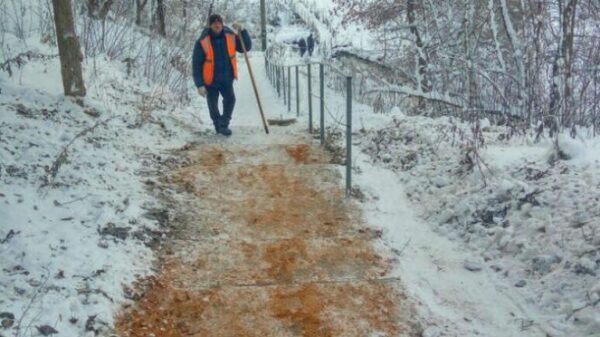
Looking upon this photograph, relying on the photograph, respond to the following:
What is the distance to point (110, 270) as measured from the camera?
3.40 meters

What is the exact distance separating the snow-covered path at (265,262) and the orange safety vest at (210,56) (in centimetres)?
155

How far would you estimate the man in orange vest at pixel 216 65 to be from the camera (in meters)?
6.97

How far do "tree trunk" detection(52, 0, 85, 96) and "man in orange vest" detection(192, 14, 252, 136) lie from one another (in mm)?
1505

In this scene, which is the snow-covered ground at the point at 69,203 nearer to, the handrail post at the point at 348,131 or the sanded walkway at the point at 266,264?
the sanded walkway at the point at 266,264

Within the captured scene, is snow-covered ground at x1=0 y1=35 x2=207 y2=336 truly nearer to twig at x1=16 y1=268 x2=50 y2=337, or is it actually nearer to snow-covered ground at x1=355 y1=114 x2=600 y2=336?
twig at x1=16 y1=268 x2=50 y2=337

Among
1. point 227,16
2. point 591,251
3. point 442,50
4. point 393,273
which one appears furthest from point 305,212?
point 227,16

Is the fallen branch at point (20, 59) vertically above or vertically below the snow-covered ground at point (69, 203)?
above

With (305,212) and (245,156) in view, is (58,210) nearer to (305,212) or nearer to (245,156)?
(305,212)

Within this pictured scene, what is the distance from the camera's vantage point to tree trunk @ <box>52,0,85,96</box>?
5676 mm

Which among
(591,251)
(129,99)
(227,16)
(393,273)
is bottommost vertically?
(393,273)

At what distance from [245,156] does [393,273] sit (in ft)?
9.48

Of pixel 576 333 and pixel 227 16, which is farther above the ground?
pixel 227 16

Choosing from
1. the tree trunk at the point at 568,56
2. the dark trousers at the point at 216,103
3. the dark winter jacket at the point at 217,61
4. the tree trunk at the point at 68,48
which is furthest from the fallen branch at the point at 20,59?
the tree trunk at the point at 568,56

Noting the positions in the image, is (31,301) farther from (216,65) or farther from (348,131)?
(216,65)
